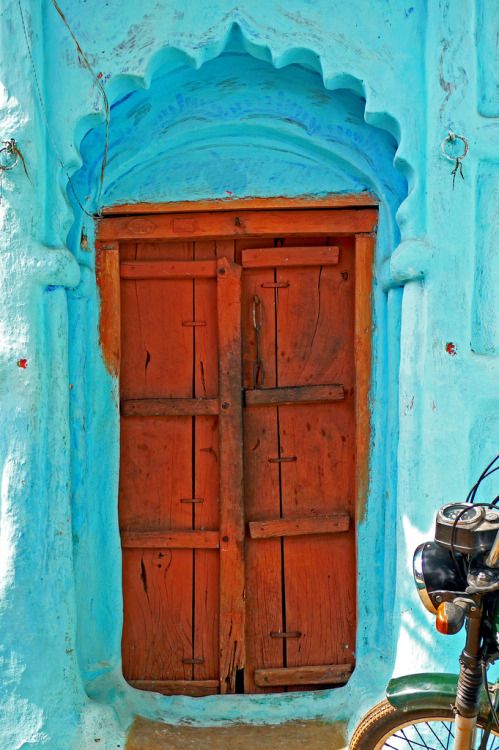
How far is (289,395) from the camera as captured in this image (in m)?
3.15

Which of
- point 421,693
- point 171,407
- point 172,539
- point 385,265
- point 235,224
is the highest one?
point 235,224

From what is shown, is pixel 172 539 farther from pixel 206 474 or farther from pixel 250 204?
pixel 250 204

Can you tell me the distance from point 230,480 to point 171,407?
44 centimetres

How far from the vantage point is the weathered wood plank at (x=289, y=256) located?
3146mm

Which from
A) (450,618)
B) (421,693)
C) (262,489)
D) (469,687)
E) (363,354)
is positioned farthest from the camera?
(262,489)

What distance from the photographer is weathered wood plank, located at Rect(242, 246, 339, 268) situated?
10.3 ft

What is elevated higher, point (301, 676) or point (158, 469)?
point (158, 469)

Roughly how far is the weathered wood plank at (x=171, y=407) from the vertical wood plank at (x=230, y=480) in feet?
0.23

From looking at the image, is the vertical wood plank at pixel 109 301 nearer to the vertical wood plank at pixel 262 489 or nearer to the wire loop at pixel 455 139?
the vertical wood plank at pixel 262 489

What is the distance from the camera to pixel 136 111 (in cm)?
299

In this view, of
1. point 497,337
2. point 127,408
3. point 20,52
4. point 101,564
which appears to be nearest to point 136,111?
point 20,52

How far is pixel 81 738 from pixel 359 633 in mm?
1247

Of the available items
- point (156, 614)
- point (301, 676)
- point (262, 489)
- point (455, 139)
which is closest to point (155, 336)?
point (262, 489)

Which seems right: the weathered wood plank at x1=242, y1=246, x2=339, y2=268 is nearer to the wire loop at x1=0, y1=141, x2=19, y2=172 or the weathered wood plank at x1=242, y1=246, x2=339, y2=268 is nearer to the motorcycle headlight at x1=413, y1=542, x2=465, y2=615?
the wire loop at x1=0, y1=141, x2=19, y2=172
